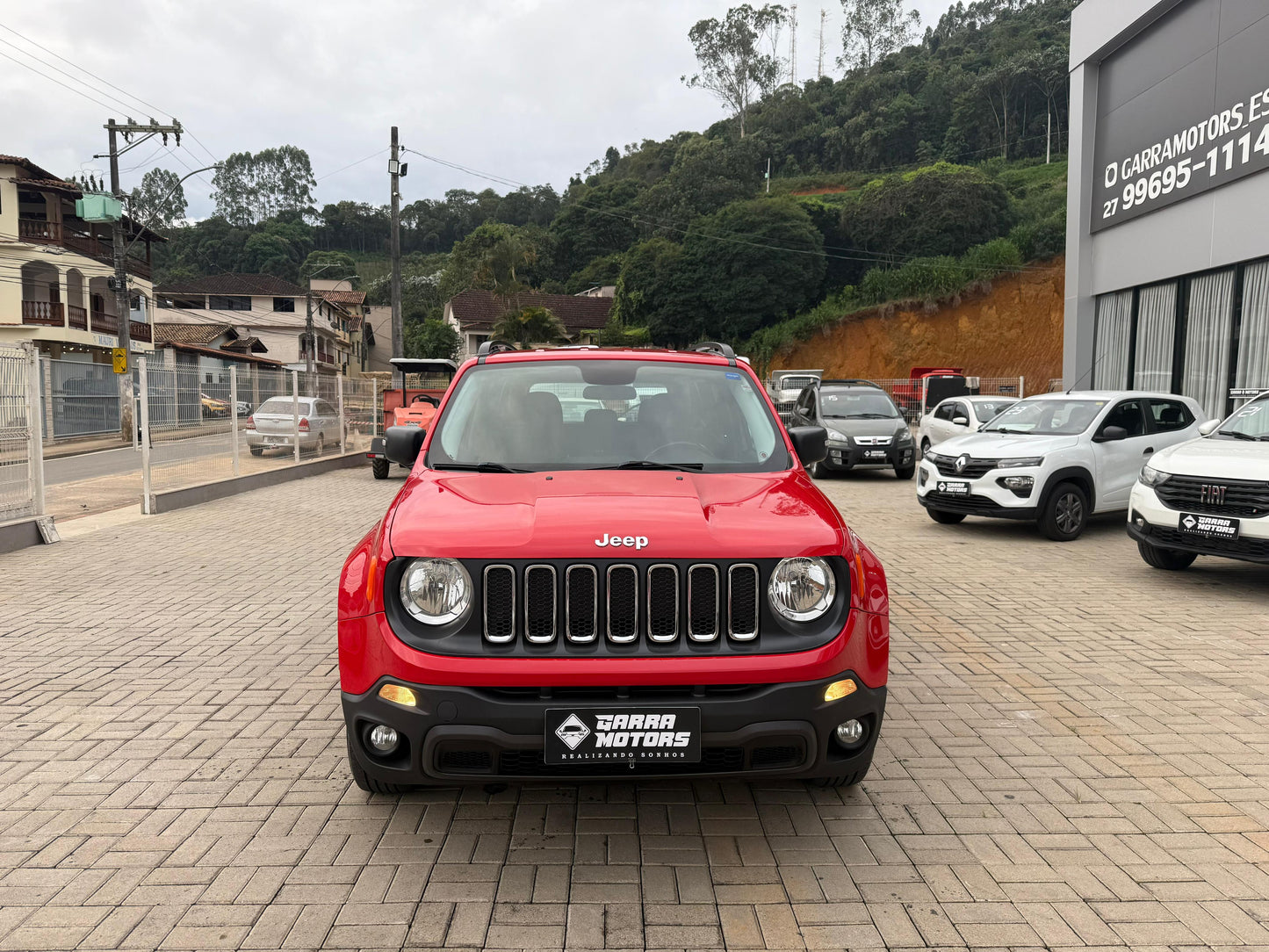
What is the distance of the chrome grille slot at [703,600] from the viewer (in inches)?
122

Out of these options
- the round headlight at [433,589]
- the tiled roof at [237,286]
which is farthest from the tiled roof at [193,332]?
the round headlight at [433,589]

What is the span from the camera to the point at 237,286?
75.2 meters

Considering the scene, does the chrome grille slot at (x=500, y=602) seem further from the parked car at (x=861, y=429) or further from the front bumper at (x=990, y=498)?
the parked car at (x=861, y=429)

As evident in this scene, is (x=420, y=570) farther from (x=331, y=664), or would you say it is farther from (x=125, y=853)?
(x=331, y=664)

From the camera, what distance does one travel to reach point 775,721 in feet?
9.84

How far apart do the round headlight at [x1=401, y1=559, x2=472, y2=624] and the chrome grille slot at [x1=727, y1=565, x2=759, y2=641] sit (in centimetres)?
88

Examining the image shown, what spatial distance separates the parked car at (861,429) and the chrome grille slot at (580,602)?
1410cm

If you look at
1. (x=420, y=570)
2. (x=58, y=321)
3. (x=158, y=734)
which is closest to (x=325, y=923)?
(x=420, y=570)

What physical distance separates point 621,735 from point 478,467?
1454mm

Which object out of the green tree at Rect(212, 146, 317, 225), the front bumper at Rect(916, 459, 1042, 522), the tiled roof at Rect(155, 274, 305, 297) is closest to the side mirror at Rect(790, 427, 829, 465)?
the front bumper at Rect(916, 459, 1042, 522)

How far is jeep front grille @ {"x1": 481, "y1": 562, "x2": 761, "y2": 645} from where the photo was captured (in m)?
3.07

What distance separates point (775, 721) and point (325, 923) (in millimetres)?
1486

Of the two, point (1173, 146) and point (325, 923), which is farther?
point (1173, 146)

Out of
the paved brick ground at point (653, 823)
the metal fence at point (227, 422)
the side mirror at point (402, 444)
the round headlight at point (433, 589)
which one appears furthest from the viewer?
the metal fence at point (227, 422)
